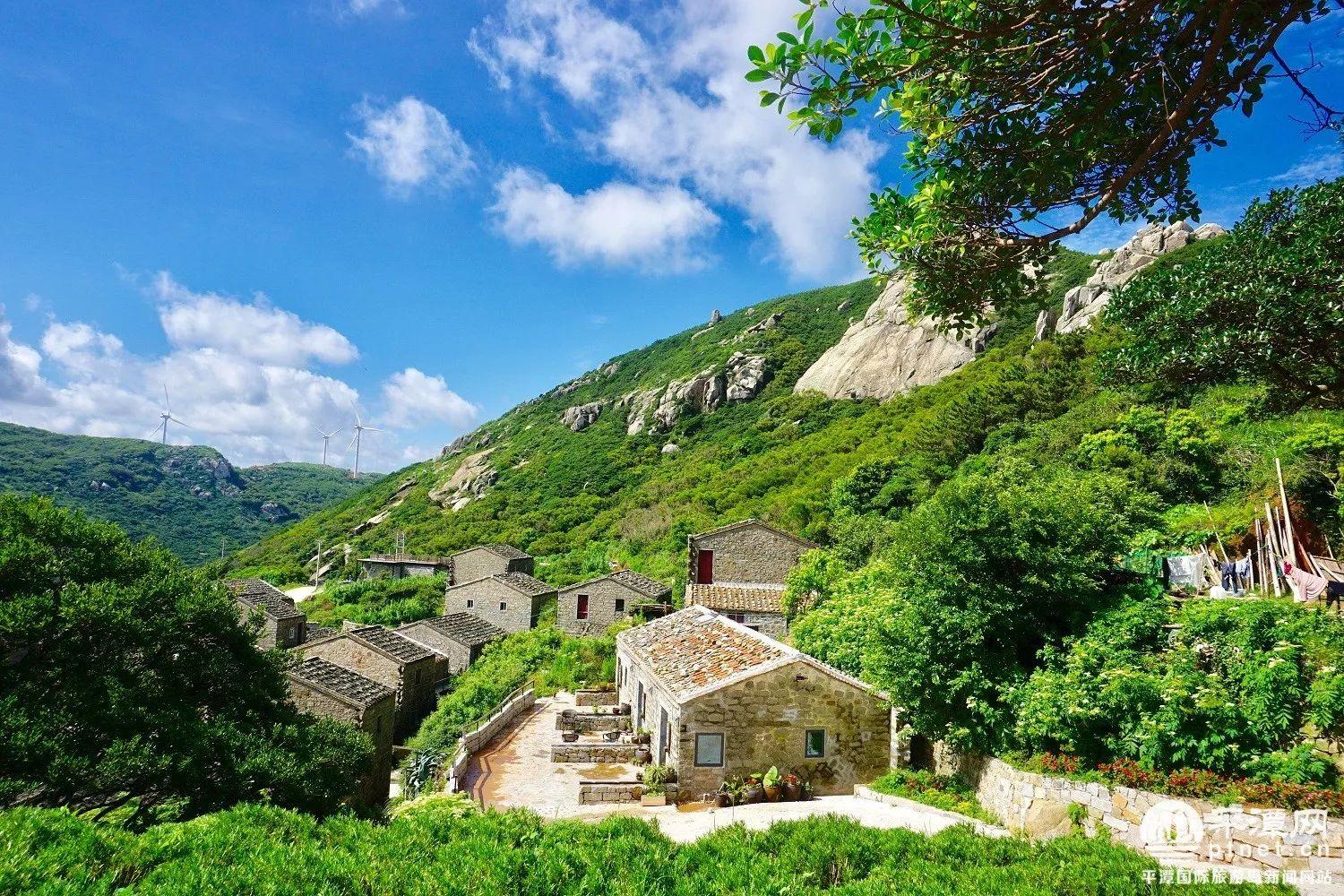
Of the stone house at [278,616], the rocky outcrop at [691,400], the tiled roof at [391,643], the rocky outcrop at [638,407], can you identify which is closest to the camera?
the tiled roof at [391,643]

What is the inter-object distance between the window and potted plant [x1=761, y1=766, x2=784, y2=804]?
1035 mm

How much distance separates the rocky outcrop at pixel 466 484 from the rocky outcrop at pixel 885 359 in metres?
46.2

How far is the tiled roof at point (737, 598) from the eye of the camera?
95.2 feet

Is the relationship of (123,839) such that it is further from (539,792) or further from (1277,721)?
(1277,721)

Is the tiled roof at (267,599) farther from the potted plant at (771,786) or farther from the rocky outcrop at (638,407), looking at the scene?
the rocky outcrop at (638,407)

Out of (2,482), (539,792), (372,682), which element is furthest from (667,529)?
(2,482)

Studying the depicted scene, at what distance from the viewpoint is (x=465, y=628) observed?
128 feet

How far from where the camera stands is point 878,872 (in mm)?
6242

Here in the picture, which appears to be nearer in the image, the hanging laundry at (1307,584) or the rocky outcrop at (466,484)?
the hanging laundry at (1307,584)

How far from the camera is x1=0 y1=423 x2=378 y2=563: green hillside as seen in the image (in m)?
107

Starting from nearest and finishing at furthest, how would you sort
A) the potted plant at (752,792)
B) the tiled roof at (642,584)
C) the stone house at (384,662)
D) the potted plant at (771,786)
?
the potted plant at (752,792), the potted plant at (771,786), the stone house at (384,662), the tiled roof at (642,584)

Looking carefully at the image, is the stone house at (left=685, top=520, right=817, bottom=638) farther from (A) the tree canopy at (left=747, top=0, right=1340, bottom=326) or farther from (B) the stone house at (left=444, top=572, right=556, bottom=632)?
(A) the tree canopy at (left=747, top=0, right=1340, bottom=326)

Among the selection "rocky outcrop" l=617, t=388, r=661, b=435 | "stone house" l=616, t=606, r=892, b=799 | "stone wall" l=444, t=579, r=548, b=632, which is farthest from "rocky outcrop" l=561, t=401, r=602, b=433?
"stone house" l=616, t=606, r=892, b=799

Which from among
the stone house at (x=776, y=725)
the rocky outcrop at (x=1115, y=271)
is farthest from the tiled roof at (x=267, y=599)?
the rocky outcrop at (x=1115, y=271)
